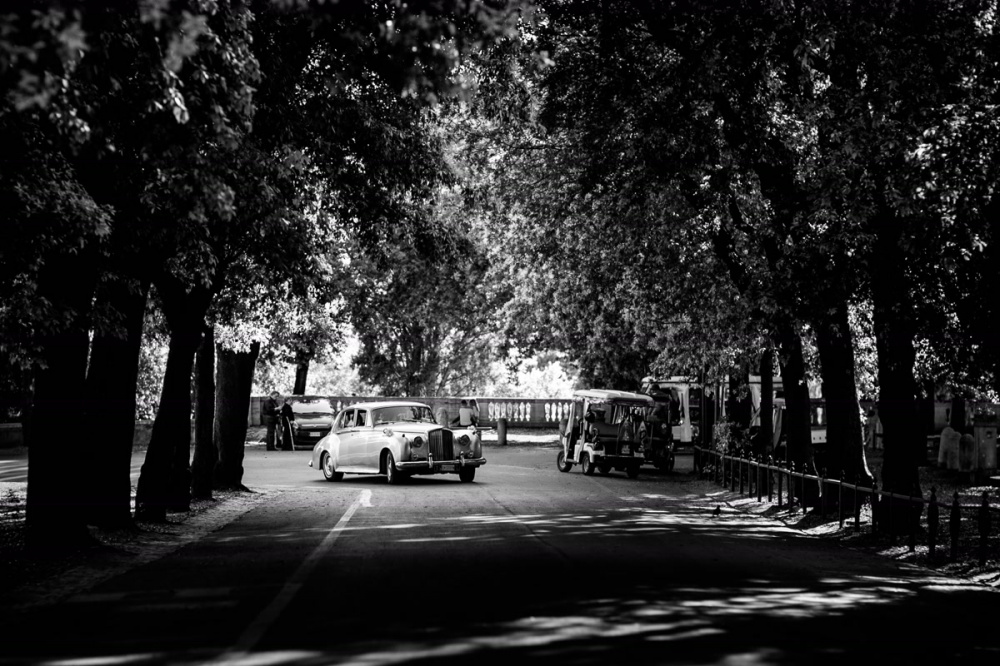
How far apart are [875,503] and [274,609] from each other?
10.5 meters

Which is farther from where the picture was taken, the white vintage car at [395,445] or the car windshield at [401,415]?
the car windshield at [401,415]

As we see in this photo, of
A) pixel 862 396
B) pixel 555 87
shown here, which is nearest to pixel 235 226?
pixel 555 87

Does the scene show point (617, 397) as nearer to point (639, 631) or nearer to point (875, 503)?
point (875, 503)

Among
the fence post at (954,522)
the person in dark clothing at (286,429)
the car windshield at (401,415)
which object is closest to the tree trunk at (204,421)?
the car windshield at (401,415)

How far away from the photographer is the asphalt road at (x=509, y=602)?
Result: 318 inches

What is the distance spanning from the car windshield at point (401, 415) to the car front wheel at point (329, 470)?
5.89 ft

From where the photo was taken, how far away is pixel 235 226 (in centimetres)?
1669

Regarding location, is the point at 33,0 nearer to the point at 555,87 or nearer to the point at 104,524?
the point at 104,524

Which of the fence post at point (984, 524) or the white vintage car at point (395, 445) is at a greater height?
the white vintage car at point (395, 445)

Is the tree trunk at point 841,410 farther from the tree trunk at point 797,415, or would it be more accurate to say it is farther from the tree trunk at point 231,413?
the tree trunk at point 231,413

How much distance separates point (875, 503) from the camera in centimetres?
1727

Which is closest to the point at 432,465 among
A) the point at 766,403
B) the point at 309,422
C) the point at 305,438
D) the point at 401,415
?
the point at 401,415

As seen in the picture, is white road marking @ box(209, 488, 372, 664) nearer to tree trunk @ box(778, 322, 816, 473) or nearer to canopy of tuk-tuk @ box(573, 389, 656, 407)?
tree trunk @ box(778, 322, 816, 473)

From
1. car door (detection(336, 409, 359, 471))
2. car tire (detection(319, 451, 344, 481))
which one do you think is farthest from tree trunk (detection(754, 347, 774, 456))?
car tire (detection(319, 451, 344, 481))
